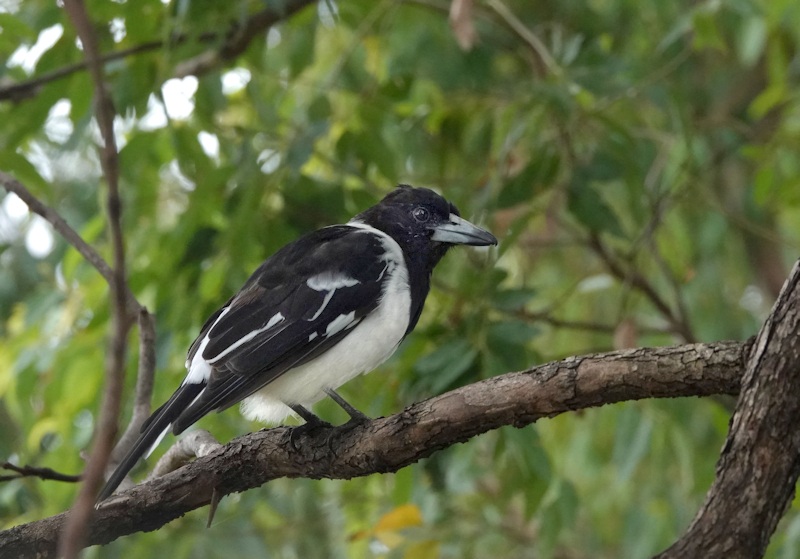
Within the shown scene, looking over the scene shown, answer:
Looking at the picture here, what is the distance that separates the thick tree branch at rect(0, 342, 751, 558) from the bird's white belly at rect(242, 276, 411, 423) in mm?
310

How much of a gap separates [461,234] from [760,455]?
1.56 meters

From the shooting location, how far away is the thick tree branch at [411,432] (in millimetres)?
1993

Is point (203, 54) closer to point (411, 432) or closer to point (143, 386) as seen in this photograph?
point (143, 386)

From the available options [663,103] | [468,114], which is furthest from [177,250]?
[663,103]

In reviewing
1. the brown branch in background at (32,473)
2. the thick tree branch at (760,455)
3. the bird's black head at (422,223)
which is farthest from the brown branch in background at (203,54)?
the thick tree branch at (760,455)

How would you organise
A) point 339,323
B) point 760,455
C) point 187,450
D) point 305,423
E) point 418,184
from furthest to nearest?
point 418,184
point 339,323
point 187,450
point 305,423
point 760,455

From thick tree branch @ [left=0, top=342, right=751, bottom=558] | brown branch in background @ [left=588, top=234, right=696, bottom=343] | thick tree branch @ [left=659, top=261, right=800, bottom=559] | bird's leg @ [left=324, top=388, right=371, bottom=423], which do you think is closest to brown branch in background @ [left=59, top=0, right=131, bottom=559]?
thick tree branch @ [left=0, top=342, right=751, bottom=558]

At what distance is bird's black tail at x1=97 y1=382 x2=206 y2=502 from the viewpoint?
2367 millimetres

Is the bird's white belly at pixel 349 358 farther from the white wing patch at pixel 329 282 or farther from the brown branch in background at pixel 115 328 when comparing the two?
the brown branch in background at pixel 115 328

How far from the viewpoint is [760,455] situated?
78.2 inches

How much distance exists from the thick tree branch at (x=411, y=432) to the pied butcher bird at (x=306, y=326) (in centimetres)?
17

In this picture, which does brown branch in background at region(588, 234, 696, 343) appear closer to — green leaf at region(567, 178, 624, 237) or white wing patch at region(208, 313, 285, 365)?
green leaf at region(567, 178, 624, 237)

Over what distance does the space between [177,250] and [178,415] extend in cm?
91

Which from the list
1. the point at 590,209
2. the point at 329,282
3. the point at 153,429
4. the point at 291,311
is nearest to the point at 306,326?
the point at 291,311
